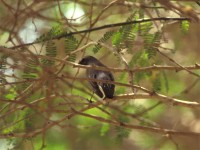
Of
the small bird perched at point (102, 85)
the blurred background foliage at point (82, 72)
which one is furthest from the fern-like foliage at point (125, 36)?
the small bird perched at point (102, 85)

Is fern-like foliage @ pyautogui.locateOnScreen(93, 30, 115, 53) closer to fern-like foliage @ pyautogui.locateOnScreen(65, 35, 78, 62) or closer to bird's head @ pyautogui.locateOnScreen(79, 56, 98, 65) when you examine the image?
Result: fern-like foliage @ pyautogui.locateOnScreen(65, 35, 78, 62)

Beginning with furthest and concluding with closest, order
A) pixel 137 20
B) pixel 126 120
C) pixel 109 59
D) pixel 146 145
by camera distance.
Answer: pixel 146 145 < pixel 109 59 < pixel 126 120 < pixel 137 20

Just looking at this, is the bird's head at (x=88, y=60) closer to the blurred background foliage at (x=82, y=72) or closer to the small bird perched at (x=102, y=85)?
the small bird perched at (x=102, y=85)

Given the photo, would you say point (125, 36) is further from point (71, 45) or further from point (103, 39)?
point (71, 45)

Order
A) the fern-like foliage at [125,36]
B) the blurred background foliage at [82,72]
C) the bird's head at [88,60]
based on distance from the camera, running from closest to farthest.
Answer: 1. the blurred background foliage at [82,72]
2. the fern-like foliage at [125,36]
3. the bird's head at [88,60]

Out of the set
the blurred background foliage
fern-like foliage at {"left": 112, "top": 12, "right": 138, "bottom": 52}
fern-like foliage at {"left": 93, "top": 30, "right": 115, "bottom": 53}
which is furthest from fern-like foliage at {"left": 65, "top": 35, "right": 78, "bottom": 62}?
fern-like foliage at {"left": 112, "top": 12, "right": 138, "bottom": 52}

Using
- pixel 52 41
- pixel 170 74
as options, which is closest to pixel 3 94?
pixel 52 41

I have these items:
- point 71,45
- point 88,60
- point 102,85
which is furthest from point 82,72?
point 71,45

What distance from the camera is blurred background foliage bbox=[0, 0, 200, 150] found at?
394 cm

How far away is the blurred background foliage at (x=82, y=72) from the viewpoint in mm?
3936

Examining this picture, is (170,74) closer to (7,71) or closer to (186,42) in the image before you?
(186,42)

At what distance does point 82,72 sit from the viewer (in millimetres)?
7457

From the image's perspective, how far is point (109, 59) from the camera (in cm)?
719

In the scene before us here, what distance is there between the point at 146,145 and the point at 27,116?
393 centimetres
